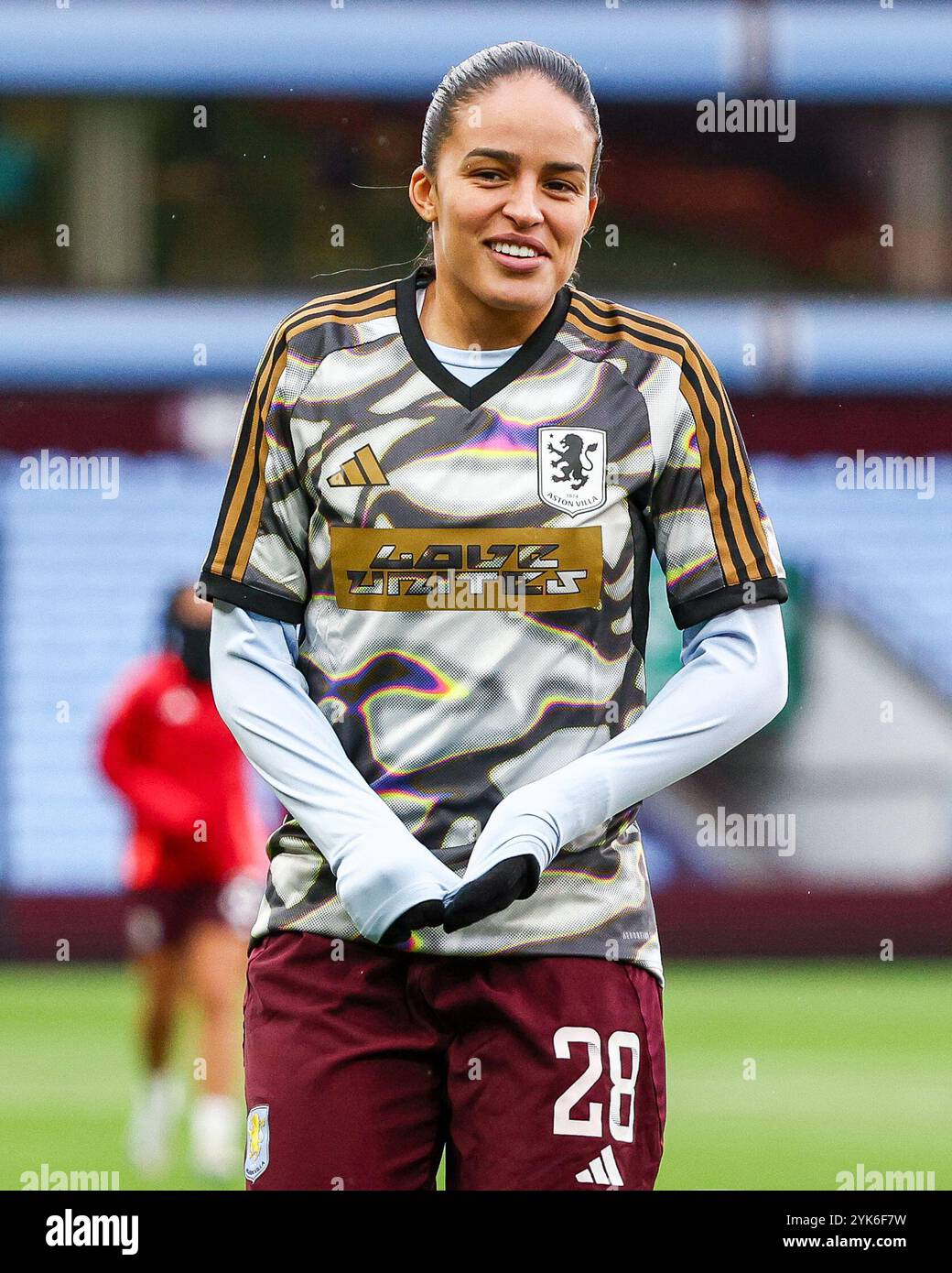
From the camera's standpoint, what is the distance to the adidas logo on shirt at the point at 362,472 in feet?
7.73

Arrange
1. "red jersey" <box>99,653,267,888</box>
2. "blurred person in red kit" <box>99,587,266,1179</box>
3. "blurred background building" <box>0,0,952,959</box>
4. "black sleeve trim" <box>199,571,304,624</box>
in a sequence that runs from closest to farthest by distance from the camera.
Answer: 1. "black sleeve trim" <box>199,571,304,624</box>
2. "blurred person in red kit" <box>99,587,266,1179</box>
3. "red jersey" <box>99,653,267,888</box>
4. "blurred background building" <box>0,0,952,959</box>

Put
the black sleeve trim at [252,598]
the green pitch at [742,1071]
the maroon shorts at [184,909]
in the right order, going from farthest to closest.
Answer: the maroon shorts at [184,909]
the green pitch at [742,1071]
the black sleeve trim at [252,598]

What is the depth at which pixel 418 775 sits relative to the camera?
2332 millimetres

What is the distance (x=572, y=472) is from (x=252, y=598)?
0.40 m

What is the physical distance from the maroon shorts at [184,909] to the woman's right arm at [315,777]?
140 inches

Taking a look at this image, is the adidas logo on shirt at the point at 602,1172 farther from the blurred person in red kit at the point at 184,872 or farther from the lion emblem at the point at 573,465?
the blurred person in red kit at the point at 184,872

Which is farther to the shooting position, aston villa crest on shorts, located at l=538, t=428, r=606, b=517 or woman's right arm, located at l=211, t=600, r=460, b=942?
aston villa crest on shorts, located at l=538, t=428, r=606, b=517

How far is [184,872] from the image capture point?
6.09 meters

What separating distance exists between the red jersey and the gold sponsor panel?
3810 mm

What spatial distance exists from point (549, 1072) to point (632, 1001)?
0.14 meters

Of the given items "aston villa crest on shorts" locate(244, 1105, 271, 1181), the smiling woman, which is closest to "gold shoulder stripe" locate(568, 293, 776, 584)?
the smiling woman

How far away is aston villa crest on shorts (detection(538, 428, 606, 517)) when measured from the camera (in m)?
2.34

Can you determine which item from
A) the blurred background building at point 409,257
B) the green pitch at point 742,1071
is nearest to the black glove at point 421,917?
the green pitch at point 742,1071

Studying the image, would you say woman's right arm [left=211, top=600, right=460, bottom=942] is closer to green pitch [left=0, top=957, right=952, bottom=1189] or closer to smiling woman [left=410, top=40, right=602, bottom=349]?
smiling woman [left=410, top=40, right=602, bottom=349]
